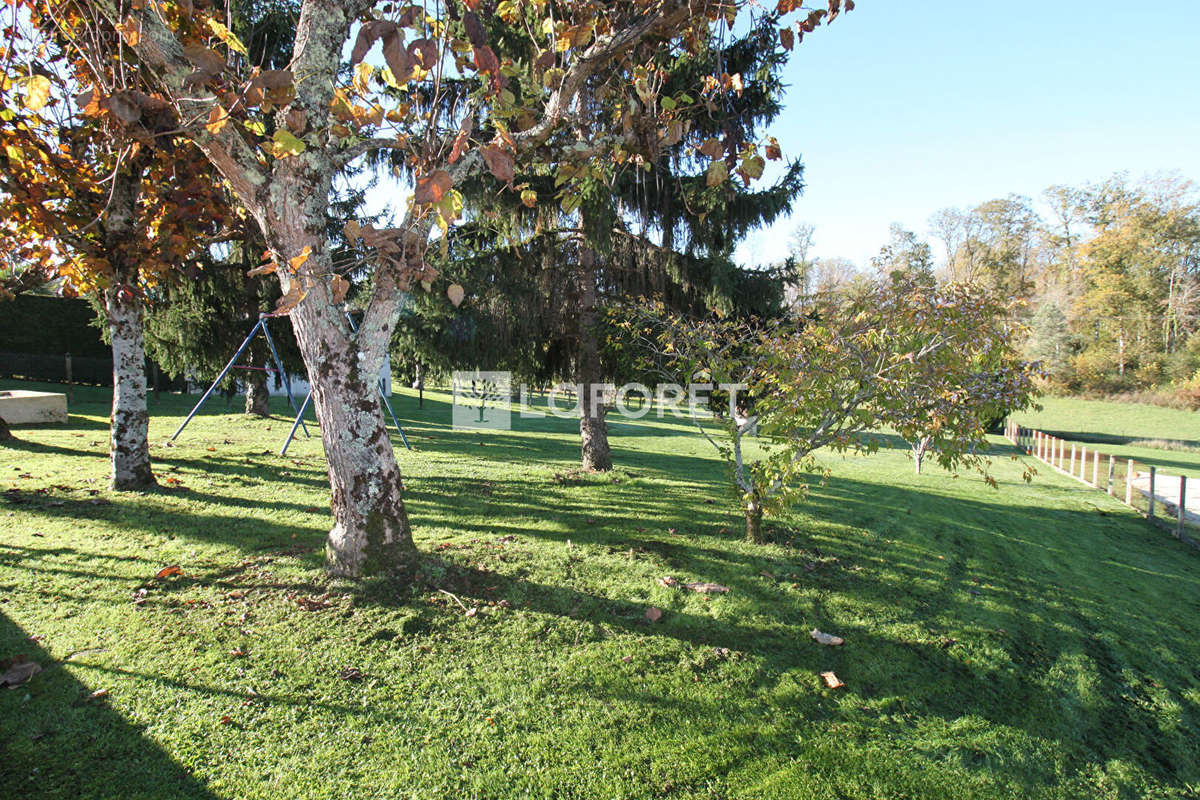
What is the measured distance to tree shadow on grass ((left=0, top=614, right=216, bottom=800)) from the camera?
2.40 meters

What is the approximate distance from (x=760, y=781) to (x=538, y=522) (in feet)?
13.6

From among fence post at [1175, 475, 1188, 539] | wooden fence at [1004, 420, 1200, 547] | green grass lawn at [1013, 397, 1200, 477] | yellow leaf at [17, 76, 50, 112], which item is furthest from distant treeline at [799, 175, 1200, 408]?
yellow leaf at [17, 76, 50, 112]

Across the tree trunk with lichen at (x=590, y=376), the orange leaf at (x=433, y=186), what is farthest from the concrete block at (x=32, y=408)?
the orange leaf at (x=433, y=186)

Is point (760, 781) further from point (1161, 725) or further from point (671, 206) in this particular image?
point (671, 206)

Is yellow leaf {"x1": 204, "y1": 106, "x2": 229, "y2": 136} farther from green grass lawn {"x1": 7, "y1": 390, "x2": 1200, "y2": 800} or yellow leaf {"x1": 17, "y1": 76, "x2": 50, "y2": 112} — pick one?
green grass lawn {"x1": 7, "y1": 390, "x2": 1200, "y2": 800}

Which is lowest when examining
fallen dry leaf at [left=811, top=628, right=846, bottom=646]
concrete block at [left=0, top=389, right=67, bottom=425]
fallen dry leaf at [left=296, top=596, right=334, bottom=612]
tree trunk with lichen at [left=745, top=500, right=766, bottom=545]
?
fallen dry leaf at [left=811, top=628, right=846, bottom=646]

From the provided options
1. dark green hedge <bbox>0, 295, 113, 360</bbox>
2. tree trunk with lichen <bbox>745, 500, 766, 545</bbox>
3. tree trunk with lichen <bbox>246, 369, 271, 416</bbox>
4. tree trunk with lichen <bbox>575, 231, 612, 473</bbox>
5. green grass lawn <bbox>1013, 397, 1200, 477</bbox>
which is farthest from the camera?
green grass lawn <bbox>1013, 397, 1200, 477</bbox>

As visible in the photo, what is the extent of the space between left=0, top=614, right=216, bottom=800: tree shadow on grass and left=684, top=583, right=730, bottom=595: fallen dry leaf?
11.1 ft

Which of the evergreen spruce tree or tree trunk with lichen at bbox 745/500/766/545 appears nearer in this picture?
tree trunk with lichen at bbox 745/500/766/545

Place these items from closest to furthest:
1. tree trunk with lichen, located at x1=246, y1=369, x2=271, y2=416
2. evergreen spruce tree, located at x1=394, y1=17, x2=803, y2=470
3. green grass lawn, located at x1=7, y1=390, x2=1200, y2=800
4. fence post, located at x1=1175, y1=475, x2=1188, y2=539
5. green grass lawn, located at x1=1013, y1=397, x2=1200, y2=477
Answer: green grass lawn, located at x1=7, y1=390, x2=1200, y2=800
evergreen spruce tree, located at x1=394, y1=17, x2=803, y2=470
fence post, located at x1=1175, y1=475, x2=1188, y2=539
tree trunk with lichen, located at x1=246, y1=369, x2=271, y2=416
green grass lawn, located at x1=1013, y1=397, x2=1200, y2=477

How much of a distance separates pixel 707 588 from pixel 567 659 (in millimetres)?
1590

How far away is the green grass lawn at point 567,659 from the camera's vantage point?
8.88 feet

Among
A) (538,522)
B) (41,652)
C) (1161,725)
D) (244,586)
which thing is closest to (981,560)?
(1161,725)

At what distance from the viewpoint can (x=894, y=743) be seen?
10.1 ft
